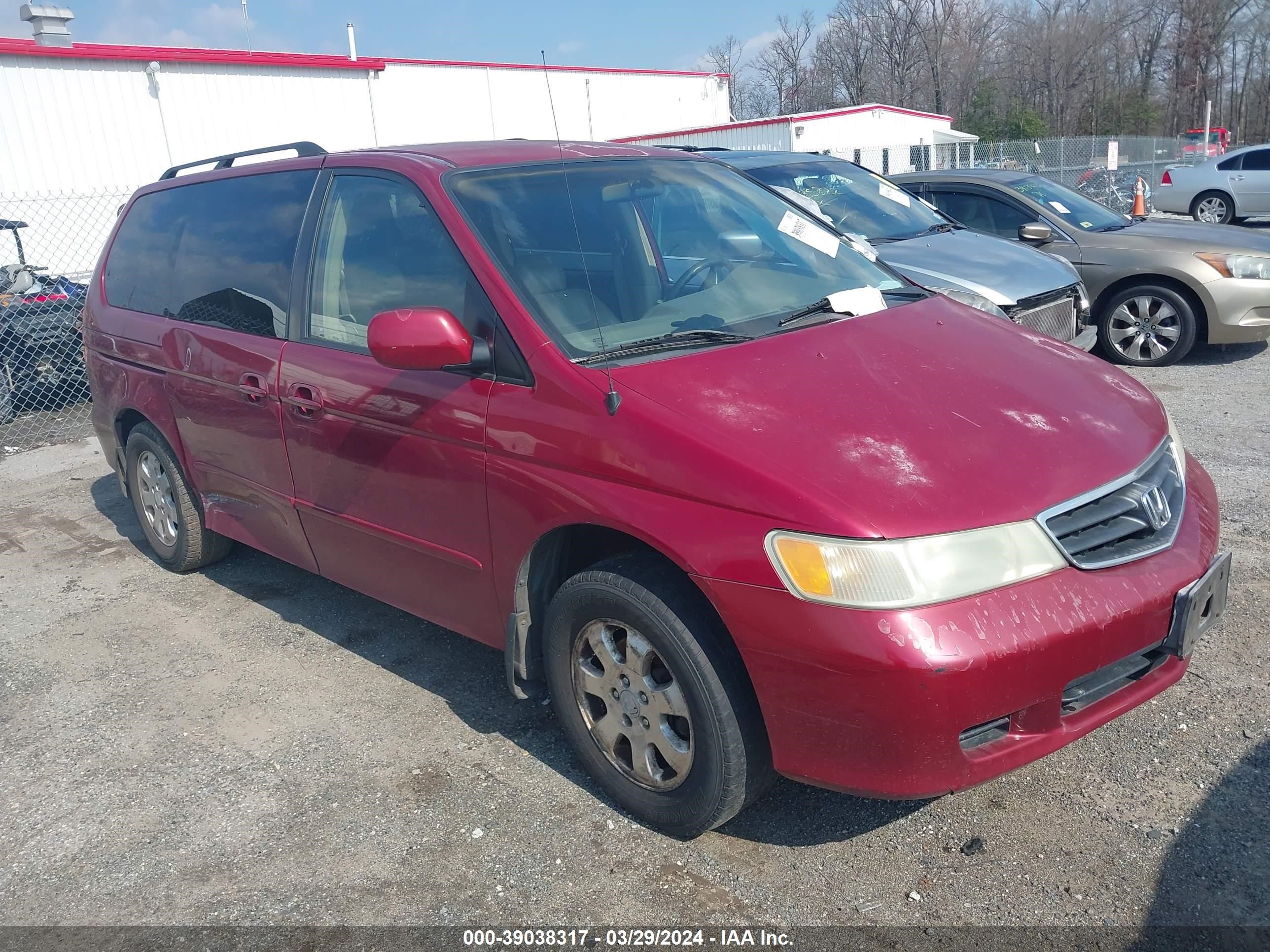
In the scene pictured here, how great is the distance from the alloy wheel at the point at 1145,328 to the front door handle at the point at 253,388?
6842 mm

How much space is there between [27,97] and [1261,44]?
6107 centimetres

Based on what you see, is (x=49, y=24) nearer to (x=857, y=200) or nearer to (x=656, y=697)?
(x=857, y=200)

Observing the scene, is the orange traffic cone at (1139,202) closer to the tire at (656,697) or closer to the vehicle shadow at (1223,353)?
the vehicle shadow at (1223,353)

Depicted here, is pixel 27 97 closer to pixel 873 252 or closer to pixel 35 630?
pixel 35 630

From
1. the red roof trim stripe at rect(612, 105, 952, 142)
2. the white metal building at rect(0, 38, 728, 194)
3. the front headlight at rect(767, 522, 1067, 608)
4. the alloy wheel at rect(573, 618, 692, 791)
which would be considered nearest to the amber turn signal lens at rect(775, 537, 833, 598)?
the front headlight at rect(767, 522, 1067, 608)

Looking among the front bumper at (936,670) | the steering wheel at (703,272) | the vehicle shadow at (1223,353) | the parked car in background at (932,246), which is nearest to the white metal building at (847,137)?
the vehicle shadow at (1223,353)

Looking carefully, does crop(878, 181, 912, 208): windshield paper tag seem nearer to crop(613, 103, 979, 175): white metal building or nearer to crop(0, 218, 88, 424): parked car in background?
crop(0, 218, 88, 424): parked car in background

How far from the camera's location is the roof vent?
1736cm

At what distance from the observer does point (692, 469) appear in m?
2.61

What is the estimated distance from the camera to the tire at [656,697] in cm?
265

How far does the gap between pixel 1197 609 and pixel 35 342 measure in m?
9.97

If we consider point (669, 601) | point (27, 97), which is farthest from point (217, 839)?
point (27, 97)

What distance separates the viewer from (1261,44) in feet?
184

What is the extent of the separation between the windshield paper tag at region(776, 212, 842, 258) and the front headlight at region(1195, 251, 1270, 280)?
530 centimetres
